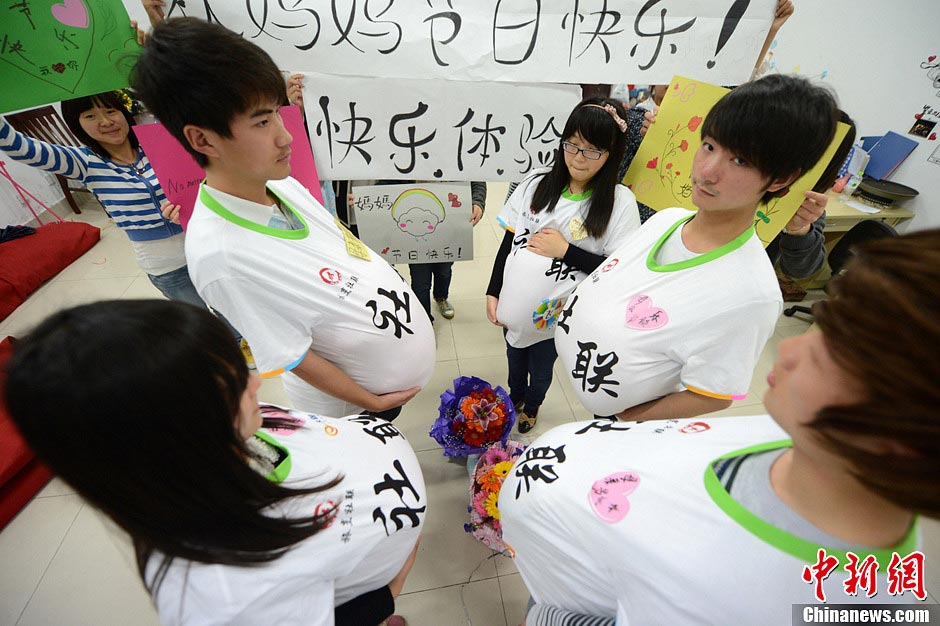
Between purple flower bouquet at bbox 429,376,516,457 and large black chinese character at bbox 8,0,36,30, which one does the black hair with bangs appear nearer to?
large black chinese character at bbox 8,0,36,30

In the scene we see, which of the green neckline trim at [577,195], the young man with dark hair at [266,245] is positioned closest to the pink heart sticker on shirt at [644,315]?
the green neckline trim at [577,195]

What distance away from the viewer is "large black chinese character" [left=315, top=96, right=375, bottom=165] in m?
1.33

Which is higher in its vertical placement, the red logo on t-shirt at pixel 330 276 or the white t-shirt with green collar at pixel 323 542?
the red logo on t-shirt at pixel 330 276

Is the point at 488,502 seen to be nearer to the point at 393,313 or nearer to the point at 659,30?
the point at 393,313

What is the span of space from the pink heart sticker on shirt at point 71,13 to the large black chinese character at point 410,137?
83cm

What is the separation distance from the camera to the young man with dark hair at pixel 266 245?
74 centimetres

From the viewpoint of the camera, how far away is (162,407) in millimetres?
466

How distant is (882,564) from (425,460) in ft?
5.04

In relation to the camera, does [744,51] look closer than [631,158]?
Yes

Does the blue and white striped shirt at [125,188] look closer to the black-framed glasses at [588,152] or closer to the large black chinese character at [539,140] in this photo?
the large black chinese character at [539,140]

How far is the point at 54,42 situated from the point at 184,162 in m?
0.37

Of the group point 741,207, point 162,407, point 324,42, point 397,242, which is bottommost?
point 397,242

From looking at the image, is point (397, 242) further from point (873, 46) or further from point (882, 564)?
point (873, 46)

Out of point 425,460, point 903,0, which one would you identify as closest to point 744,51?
point 425,460
